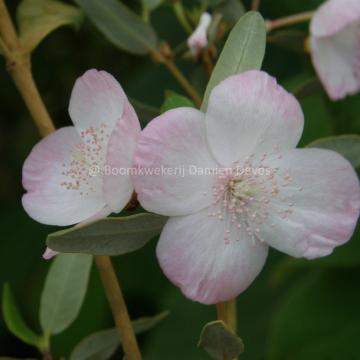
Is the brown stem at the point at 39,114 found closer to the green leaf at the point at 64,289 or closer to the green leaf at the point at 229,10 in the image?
the green leaf at the point at 64,289

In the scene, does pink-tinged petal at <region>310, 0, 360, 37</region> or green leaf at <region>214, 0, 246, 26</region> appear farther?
green leaf at <region>214, 0, 246, 26</region>

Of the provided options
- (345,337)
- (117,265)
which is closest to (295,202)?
(345,337)

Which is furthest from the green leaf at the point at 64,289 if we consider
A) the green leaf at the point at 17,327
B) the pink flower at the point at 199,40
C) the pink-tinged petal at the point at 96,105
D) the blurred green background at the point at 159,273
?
the blurred green background at the point at 159,273

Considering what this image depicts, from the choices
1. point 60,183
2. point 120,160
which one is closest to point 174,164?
point 120,160

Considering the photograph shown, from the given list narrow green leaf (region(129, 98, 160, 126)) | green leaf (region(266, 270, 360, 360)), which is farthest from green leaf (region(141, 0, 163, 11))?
green leaf (region(266, 270, 360, 360))

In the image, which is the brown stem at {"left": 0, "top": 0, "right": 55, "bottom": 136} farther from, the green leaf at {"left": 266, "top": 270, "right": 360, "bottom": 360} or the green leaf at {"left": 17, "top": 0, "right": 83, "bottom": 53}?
the green leaf at {"left": 266, "top": 270, "right": 360, "bottom": 360}

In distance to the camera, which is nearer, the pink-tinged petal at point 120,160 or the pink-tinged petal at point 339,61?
the pink-tinged petal at point 120,160

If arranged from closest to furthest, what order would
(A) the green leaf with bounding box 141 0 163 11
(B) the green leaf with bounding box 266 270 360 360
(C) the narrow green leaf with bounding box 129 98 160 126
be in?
(C) the narrow green leaf with bounding box 129 98 160 126
(A) the green leaf with bounding box 141 0 163 11
(B) the green leaf with bounding box 266 270 360 360

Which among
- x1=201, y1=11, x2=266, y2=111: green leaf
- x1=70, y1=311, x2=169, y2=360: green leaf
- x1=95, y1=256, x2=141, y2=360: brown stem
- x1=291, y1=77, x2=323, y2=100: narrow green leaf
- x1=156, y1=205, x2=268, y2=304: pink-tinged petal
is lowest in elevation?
x1=70, y1=311, x2=169, y2=360: green leaf
